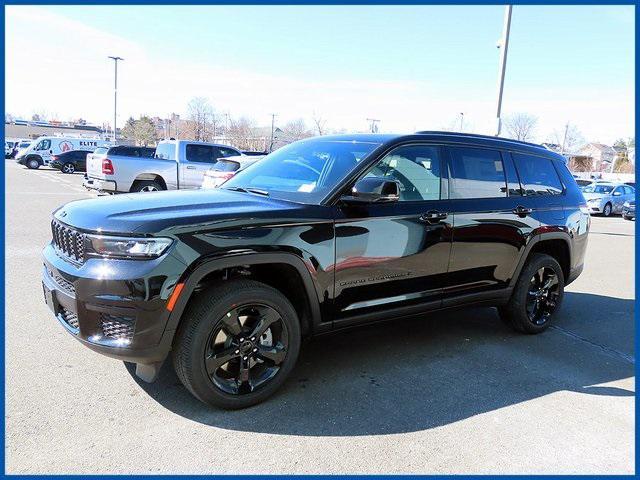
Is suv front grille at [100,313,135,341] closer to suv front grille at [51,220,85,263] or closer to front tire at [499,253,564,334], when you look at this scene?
suv front grille at [51,220,85,263]

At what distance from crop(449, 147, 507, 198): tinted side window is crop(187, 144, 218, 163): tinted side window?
1187 centimetres

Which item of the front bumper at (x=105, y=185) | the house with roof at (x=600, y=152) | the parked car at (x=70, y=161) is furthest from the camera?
the house with roof at (x=600, y=152)

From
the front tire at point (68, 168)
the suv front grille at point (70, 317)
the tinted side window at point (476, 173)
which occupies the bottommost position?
the front tire at point (68, 168)

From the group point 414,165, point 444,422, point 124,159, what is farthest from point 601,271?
point 124,159

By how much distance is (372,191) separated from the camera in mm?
3584

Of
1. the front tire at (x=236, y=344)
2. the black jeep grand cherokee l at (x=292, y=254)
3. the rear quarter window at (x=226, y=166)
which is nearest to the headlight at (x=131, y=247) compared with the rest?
the black jeep grand cherokee l at (x=292, y=254)

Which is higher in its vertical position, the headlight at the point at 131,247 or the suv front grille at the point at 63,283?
the headlight at the point at 131,247

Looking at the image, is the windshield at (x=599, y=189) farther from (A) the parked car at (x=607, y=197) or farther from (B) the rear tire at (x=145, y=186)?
(B) the rear tire at (x=145, y=186)

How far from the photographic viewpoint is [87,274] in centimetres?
301

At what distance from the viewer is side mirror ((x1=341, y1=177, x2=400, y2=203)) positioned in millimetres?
3592

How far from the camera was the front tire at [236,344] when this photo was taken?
3.14 meters

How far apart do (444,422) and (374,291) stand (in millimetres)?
1051

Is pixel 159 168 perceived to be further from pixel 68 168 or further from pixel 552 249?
pixel 68 168

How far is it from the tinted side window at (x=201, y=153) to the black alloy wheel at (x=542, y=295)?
12.0m
